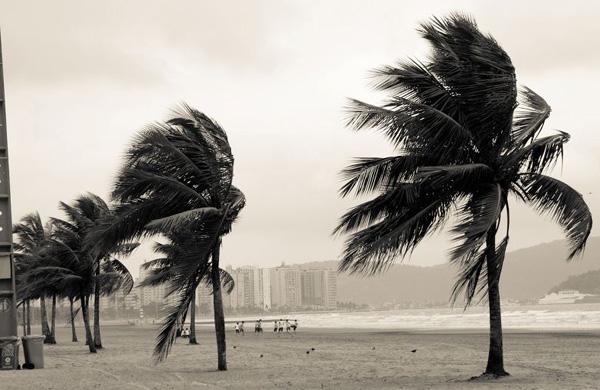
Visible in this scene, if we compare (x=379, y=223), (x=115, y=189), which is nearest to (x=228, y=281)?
(x=115, y=189)

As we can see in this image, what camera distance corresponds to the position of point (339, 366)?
76.5ft

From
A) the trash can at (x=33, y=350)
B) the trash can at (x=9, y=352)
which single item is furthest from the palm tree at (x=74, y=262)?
the trash can at (x=9, y=352)

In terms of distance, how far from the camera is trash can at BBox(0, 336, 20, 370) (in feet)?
75.3

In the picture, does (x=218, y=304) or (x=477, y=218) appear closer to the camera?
(x=477, y=218)

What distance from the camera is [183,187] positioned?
19.4 m

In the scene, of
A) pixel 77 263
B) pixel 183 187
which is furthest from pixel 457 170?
pixel 77 263

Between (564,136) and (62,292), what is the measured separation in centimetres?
2521

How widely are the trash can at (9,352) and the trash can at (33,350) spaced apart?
0.76 meters

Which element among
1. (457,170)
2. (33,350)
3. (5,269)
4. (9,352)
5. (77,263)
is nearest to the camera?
(457,170)

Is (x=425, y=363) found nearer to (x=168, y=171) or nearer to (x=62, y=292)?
(x=168, y=171)

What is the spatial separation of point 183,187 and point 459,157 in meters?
6.37

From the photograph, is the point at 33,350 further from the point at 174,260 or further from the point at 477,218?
the point at 477,218

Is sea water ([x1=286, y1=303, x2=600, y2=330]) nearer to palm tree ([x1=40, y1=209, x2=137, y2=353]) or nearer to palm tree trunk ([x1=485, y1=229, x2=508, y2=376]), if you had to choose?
palm tree ([x1=40, y1=209, x2=137, y2=353])

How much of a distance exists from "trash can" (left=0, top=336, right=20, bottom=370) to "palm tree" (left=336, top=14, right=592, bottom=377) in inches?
432
